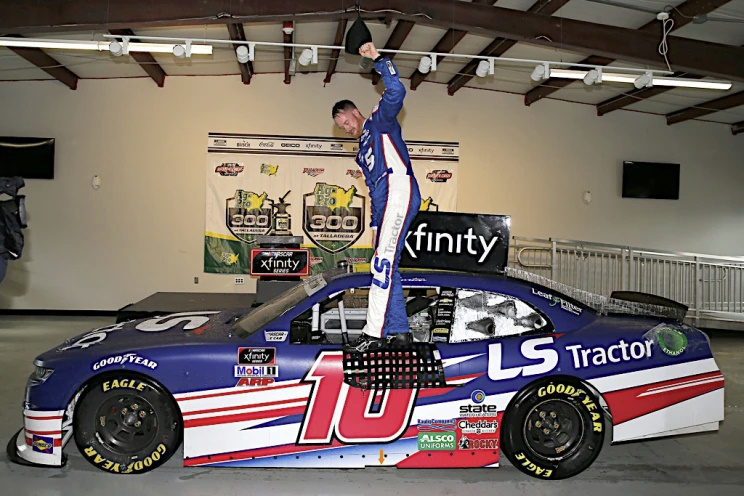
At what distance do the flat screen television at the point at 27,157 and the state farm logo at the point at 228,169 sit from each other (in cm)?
277

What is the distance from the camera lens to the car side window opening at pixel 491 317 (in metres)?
3.64

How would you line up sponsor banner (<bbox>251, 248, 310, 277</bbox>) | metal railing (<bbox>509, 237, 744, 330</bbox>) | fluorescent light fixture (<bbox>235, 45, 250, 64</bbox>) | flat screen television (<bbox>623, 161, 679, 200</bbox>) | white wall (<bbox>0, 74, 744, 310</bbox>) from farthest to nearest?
flat screen television (<bbox>623, 161, 679, 200</bbox>) < white wall (<bbox>0, 74, 744, 310</bbox>) < metal railing (<bbox>509, 237, 744, 330</bbox>) < fluorescent light fixture (<bbox>235, 45, 250, 64</bbox>) < sponsor banner (<bbox>251, 248, 310, 277</bbox>)

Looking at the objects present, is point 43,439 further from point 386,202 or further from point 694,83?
point 694,83

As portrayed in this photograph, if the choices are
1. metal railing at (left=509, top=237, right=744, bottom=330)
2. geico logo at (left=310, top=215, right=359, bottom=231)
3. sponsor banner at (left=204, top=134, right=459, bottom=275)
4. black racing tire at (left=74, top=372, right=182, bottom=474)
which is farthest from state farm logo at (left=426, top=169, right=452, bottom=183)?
black racing tire at (left=74, top=372, right=182, bottom=474)

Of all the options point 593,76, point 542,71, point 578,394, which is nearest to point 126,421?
point 578,394

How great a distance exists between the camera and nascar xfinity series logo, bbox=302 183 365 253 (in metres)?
11.4

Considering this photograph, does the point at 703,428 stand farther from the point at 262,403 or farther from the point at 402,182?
the point at 262,403

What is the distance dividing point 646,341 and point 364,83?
349 inches

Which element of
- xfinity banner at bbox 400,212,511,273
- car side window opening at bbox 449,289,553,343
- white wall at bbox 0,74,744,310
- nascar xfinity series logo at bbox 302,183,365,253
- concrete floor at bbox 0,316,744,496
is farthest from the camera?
nascar xfinity series logo at bbox 302,183,365,253

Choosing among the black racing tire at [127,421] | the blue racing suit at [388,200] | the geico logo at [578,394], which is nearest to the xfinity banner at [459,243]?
the blue racing suit at [388,200]

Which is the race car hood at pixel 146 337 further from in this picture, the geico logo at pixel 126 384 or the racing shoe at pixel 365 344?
the racing shoe at pixel 365 344

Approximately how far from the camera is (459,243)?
13.5 feet

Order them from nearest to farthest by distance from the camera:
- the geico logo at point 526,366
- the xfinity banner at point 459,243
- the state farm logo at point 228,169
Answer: the geico logo at point 526,366, the xfinity banner at point 459,243, the state farm logo at point 228,169

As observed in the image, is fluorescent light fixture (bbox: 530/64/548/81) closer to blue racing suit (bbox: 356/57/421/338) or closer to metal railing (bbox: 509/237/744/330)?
metal railing (bbox: 509/237/744/330)
